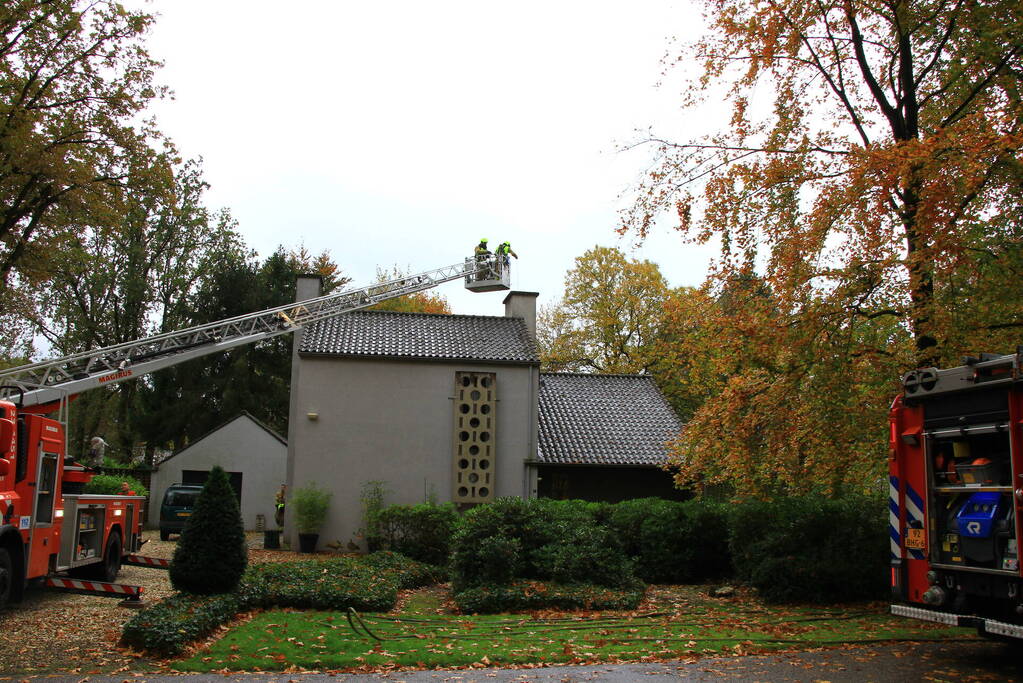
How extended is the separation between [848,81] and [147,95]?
16.0 meters

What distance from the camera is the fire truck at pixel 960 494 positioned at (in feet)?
26.3

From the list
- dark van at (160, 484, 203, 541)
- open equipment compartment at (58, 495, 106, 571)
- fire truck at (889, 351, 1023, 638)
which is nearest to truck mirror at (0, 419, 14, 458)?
open equipment compartment at (58, 495, 106, 571)

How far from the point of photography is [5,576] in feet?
35.1

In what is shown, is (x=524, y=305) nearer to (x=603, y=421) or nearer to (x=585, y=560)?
(x=603, y=421)

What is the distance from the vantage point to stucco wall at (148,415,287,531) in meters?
35.0

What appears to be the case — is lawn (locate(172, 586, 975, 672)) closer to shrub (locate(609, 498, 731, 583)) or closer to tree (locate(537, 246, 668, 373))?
shrub (locate(609, 498, 731, 583))

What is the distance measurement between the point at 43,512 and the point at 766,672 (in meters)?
9.98

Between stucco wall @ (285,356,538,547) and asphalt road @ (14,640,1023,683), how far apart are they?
601 inches

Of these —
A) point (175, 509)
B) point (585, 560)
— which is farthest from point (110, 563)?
point (175, 509)

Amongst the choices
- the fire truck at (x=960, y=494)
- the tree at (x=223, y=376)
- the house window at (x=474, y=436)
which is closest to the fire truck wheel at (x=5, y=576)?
the fire truck at (x=960, y=494)

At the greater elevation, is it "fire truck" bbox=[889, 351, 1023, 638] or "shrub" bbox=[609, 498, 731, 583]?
"fire truck" bbox=[889, 351, 1023, 638]

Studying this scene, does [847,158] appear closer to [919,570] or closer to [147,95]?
[919,570]

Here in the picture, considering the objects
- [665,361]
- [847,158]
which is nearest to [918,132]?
[847,158]

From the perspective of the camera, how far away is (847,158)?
12859 mm
